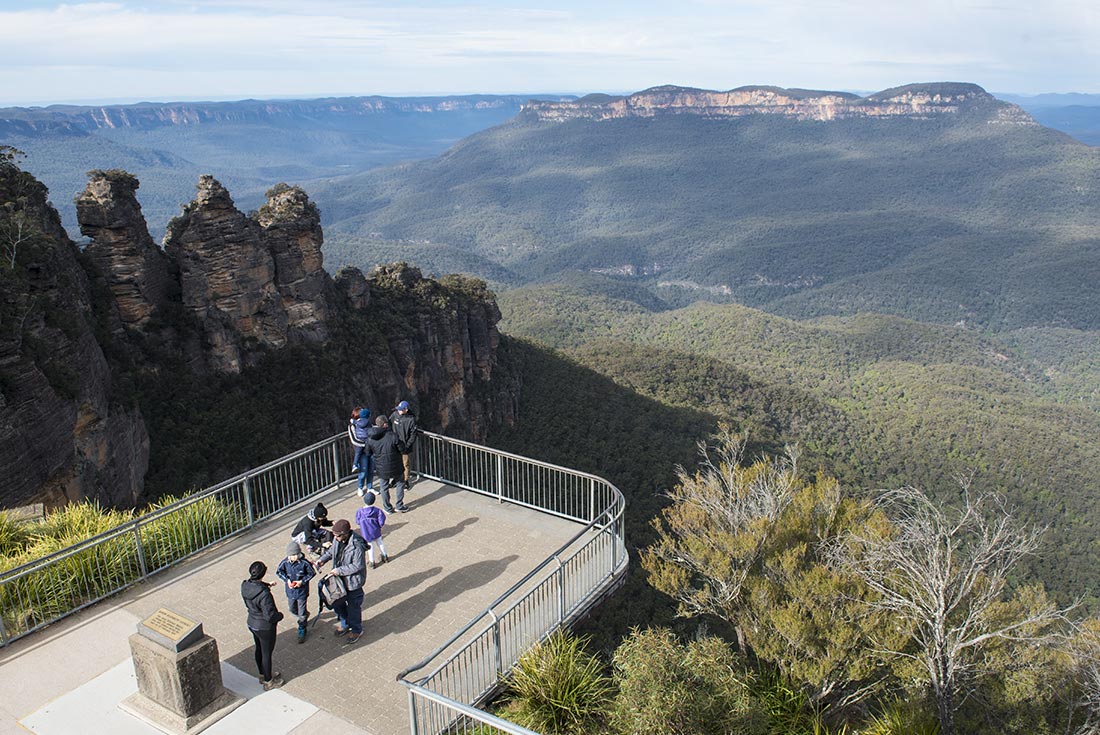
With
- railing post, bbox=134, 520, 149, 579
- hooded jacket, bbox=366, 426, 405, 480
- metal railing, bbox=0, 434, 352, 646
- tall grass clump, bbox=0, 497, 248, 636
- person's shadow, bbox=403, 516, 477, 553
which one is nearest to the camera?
metal railing, bbox=0, 434, 352, 646

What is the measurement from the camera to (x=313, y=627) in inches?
477

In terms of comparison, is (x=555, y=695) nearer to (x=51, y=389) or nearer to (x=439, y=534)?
(x=439, y=534)

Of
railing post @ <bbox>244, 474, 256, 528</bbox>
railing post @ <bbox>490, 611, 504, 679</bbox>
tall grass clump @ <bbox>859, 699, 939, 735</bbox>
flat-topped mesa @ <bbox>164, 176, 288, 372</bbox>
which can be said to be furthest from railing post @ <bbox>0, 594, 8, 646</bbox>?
flat-topped mesa @ <bbox>164, 176, 288, 372</bbox>

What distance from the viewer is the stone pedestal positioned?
9789mm

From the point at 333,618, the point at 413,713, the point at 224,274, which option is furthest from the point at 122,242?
the point at 413,713

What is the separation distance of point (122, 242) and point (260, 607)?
89.5ft

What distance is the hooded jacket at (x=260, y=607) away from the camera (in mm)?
10403

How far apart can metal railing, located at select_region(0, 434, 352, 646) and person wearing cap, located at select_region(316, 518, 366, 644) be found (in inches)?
143

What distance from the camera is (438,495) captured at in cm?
1677

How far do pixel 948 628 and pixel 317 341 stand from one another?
37127 mm

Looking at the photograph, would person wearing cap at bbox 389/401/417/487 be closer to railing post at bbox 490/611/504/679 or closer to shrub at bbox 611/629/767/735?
railing post at bbox 490/611/504/679

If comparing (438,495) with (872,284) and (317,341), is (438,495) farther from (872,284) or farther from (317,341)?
(872,284)

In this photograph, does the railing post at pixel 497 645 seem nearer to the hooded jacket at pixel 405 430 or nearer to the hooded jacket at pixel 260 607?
the hooded jacket at pixel 260 607

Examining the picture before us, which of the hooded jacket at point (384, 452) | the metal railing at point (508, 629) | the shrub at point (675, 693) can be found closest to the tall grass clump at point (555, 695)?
the shrub at point (675, 693)
